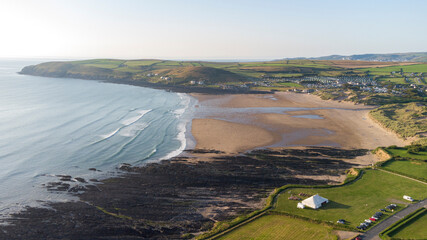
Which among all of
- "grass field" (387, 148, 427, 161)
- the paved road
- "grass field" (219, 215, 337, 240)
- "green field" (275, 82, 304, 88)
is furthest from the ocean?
"green field" (275, 82, 304, 88)

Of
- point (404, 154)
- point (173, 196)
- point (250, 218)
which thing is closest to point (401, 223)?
point (250, 218)

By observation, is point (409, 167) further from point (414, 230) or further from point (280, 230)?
point (280, 230)

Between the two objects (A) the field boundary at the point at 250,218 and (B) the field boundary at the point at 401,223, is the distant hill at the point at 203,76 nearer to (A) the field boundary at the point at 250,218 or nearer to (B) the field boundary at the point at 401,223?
(A) the field boundary at the point at 250,218

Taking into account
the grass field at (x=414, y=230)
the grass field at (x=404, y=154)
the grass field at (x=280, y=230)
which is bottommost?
the grass field at (x=280, y=230)

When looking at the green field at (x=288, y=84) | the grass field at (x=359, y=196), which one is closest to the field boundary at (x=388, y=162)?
the grass field at (x=359, y=196)

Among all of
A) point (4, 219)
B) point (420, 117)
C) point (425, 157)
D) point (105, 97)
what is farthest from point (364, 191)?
point (105, 97)

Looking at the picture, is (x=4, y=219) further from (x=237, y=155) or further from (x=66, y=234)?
(x=237, y=155)
